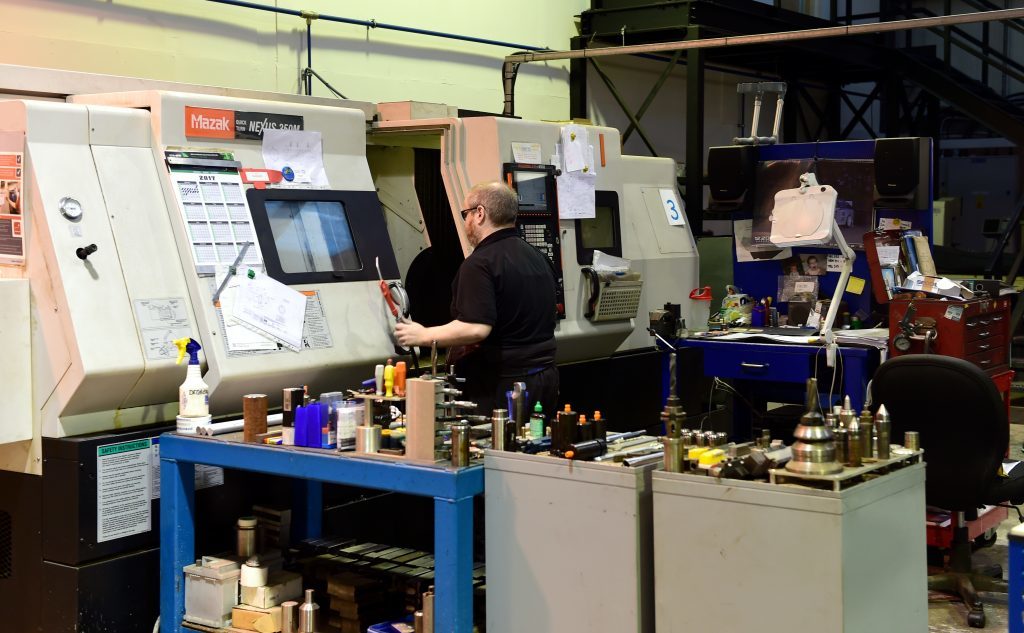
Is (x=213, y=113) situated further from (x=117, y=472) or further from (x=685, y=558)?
(x=685, y=558)

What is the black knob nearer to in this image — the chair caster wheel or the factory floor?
the factory floor

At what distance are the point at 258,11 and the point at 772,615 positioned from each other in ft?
14.6

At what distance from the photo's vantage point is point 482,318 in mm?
3580

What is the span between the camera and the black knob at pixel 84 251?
3.22 m

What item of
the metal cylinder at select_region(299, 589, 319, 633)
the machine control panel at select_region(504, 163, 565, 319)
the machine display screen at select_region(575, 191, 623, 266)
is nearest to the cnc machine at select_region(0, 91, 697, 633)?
the metal cylinder at select_region(299, 589, 319, 633)

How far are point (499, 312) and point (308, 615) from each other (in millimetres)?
1126

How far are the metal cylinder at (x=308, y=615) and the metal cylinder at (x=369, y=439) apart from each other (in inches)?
19.7

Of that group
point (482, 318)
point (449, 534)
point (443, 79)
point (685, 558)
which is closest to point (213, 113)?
point (482, 318)

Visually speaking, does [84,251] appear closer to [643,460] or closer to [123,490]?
[123,490]

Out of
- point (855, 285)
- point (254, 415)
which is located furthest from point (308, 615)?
point (855, 285)

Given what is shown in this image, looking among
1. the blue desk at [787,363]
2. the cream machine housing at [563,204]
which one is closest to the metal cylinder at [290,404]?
the cream machine housing at [563,204]

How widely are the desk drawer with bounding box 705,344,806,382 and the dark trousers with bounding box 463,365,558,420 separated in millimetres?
1213

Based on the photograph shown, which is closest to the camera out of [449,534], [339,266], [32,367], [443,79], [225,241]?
[449,534]

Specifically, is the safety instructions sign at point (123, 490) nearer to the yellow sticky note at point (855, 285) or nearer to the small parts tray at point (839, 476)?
the small parts tray at point (839, 476)
